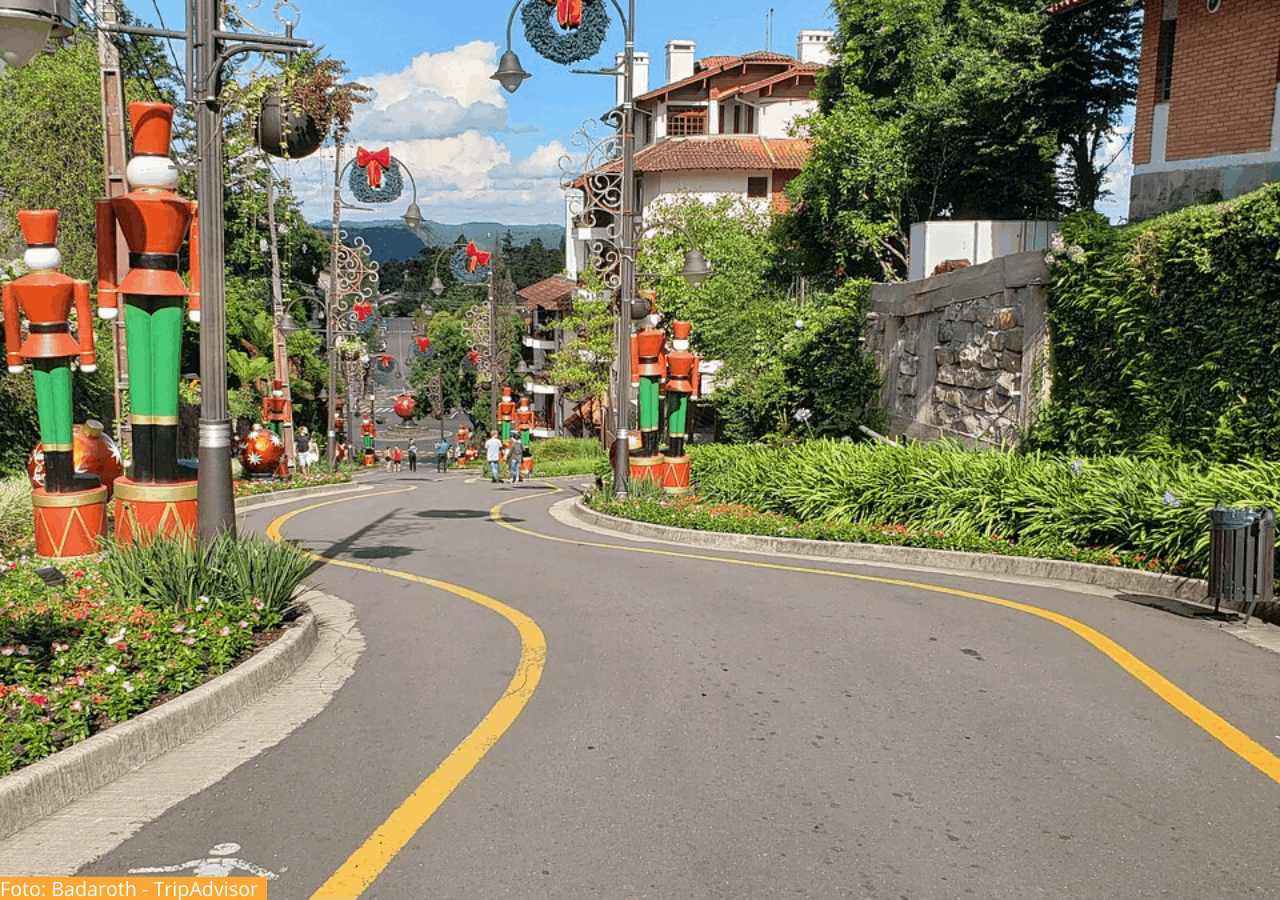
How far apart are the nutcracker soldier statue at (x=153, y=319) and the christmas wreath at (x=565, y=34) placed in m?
9.02

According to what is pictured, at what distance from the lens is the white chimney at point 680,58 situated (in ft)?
193

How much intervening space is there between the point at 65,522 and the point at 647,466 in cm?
1130

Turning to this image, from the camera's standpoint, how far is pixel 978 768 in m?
5.55

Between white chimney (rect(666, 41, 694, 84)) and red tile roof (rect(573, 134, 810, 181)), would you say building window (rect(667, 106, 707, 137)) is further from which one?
white chimney (rect(666, 41, 694, 84))

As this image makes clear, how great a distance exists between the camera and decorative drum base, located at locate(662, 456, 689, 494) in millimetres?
21109

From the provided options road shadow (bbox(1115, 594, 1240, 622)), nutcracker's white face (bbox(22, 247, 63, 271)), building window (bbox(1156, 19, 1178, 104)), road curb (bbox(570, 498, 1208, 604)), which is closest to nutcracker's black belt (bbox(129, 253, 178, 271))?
nutcracker's white face (bbox(22, 247, 63, 271))

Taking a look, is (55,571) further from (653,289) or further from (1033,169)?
(653,289)

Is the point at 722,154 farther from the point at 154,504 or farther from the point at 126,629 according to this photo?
the point at 126,629

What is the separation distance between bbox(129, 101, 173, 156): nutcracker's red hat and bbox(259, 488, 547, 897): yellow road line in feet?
18.6

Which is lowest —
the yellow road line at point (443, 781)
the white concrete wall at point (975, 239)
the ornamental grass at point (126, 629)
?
the yellow road line at point (443, 781)

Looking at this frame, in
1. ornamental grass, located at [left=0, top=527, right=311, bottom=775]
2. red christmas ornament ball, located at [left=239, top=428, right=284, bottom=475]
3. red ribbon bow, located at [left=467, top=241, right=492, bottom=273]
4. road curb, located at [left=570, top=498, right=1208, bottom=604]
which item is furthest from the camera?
red ribbon bow, located at [left=467, top=241, right=492, bottom=273]

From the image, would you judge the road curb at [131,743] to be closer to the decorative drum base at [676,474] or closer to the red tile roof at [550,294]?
the decorative drum base at [676,474]

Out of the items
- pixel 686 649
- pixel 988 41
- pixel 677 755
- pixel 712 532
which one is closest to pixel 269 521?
pixel 712 532

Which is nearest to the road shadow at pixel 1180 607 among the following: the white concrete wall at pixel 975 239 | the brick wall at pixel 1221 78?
the brick wall at pixel 1221 78
